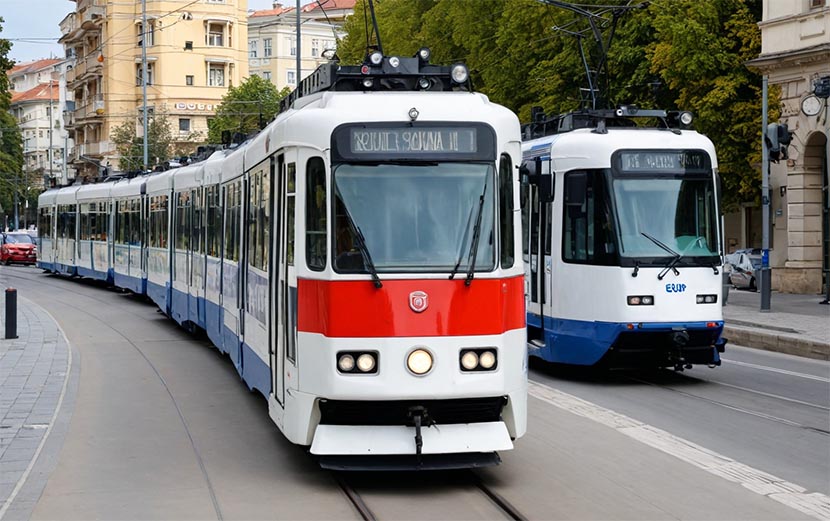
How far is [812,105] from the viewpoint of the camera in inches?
1270

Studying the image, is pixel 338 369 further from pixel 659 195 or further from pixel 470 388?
pixel 659 195

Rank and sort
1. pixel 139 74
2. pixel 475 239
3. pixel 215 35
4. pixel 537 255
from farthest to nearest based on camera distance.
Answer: pixel 215 35 < pixel 139 74 < pixel 537 255 < pixel 475 239

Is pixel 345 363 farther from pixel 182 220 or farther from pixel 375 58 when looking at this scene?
pixel 182 220

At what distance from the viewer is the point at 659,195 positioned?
14.6 metres

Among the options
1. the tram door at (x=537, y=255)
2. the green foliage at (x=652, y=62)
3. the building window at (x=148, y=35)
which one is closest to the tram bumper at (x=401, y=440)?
the tram door at (x=537, y=255)

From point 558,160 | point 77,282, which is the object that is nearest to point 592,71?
point 77,282

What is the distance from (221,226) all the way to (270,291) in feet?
18.8

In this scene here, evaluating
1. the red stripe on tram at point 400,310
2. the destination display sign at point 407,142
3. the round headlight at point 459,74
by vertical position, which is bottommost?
the red stripe on tram at point 400,310

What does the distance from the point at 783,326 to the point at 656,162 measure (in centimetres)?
885

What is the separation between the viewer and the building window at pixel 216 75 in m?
93.3

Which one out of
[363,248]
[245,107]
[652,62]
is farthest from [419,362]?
→ [245,107]

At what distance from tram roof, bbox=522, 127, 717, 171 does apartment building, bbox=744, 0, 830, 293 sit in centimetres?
1952

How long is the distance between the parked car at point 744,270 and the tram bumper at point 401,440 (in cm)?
3039

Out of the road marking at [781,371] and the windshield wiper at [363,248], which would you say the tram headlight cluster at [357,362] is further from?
the road marking at [781,371]
